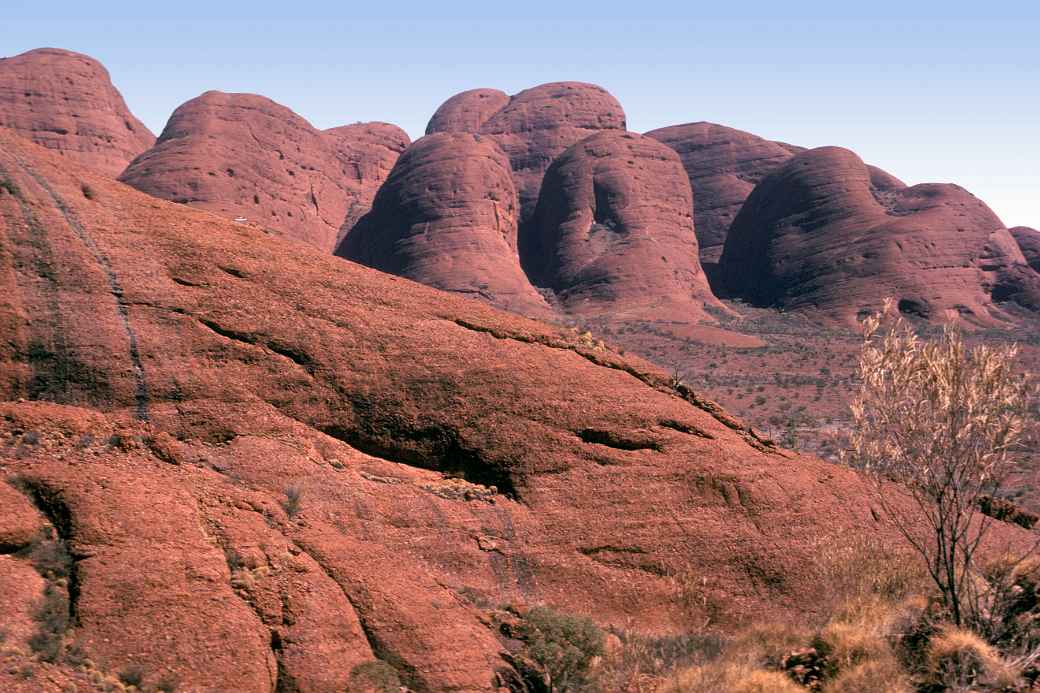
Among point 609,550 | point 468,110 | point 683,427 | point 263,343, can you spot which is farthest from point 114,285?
point 468,110

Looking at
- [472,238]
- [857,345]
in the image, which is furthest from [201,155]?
[857,345]

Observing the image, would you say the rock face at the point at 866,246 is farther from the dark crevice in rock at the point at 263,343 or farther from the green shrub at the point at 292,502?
the green shrub at the point at 292,502

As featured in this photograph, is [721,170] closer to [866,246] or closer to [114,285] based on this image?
[866,246]

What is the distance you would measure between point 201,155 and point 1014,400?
63668mm

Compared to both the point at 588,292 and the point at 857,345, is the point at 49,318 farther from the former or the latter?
the point at 588,292

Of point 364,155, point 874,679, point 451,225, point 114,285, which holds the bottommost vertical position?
point 874,679

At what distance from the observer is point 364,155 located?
296 ft

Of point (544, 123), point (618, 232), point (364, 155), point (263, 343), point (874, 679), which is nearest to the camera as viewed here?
point (874, 679)

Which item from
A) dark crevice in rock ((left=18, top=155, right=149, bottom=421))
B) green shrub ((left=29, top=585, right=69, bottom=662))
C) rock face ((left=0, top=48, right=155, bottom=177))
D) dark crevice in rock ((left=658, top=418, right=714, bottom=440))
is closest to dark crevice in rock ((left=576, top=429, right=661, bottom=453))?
dark crevice in rock ((left=658, top=418, right=714, bottom=440))

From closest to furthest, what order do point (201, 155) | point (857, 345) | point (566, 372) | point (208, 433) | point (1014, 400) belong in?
point (1014, 400) → point (208, 433) → point (566, 372) → point (857, 345) → point (201, 155)

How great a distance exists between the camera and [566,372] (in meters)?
12.6

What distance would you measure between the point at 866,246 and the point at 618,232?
19580mm

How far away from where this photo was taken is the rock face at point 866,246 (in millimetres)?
67875

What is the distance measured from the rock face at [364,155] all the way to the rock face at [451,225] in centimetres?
1171
